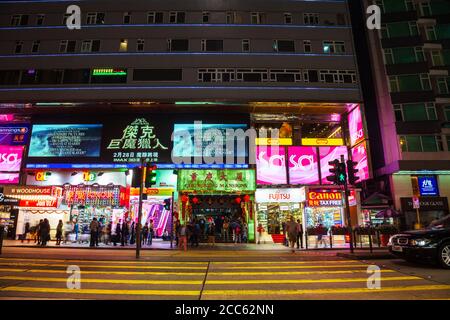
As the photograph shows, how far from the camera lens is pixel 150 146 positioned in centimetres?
2547

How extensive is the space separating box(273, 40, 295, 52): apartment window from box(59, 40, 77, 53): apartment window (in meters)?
18.6

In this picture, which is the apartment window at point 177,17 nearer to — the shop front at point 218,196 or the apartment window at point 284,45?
the apartment window at point 284,45

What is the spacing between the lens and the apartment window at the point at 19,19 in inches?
1151

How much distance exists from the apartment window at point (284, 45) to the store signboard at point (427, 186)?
16.1m

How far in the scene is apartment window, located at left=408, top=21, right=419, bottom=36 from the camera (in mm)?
29047

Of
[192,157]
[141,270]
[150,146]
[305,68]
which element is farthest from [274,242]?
[141,270]

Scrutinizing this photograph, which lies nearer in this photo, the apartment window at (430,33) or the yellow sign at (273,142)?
the yellow sign at (273,142)

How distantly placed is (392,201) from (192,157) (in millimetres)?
17364

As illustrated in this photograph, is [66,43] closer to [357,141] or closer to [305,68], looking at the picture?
[305,68]

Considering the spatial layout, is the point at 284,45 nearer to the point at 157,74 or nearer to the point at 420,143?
the point at 157,74

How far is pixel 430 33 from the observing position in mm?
30062

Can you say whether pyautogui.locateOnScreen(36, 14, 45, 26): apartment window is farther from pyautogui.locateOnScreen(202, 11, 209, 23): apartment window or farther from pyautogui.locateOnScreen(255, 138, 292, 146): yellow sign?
pyautogui.locateOnScreen(255, 138, 292, 146): yellow sign

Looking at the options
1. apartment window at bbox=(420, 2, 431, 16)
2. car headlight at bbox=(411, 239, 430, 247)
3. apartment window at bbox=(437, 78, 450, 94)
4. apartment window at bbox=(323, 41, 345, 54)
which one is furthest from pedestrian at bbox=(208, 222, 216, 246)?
apartment window at bbox=(420, 2, 431, 16)

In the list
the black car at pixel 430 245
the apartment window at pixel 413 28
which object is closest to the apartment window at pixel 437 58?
the apartment window at pixel 413 28
